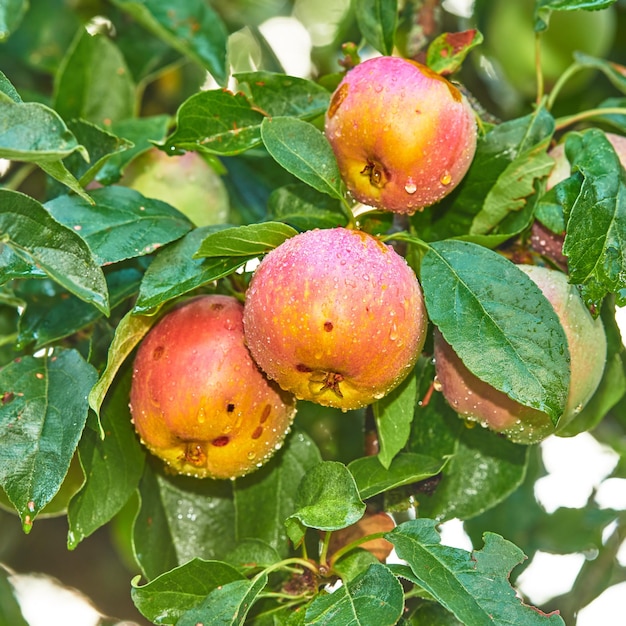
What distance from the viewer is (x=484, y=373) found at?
3.05 ft

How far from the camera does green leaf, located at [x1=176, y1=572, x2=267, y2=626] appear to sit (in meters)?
0.95

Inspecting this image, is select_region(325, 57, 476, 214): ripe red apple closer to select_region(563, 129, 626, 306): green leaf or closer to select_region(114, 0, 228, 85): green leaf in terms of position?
select_region(563, 129, 626, 306): green leaf

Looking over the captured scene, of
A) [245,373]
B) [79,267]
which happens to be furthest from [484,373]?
[79,267]

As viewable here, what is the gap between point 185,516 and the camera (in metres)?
1.26

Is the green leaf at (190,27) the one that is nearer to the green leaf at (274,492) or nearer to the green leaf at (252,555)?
the green leaf at (274,492)

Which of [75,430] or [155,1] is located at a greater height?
[155,1]

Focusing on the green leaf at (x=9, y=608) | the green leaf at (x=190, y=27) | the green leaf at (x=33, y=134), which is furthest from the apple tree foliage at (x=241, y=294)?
the green leaf at (x=9, y=608)

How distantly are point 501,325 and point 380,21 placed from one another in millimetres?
517

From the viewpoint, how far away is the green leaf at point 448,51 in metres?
1.17

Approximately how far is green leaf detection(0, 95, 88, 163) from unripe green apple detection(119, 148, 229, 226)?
0.60 m

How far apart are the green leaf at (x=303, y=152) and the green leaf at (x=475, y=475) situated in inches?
16.5

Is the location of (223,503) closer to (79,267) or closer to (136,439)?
(136,439)

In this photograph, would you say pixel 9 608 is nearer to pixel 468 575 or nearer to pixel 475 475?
pixel 475 475

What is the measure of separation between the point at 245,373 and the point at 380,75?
1.22 ft
